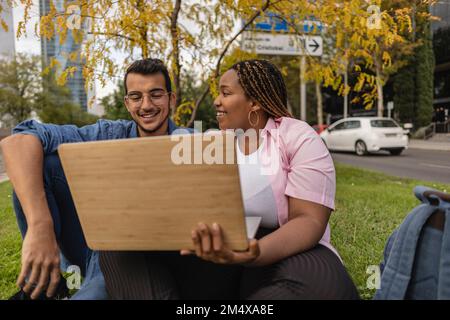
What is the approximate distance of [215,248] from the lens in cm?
87

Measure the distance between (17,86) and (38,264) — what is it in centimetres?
3410

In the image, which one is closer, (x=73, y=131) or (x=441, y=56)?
(x=73, y=131)

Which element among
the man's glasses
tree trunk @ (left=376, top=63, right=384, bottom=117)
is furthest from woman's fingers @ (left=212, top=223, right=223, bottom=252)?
tree trunk @ (left=376, top=63, right=384, bottom=117)

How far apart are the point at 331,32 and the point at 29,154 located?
3244mm

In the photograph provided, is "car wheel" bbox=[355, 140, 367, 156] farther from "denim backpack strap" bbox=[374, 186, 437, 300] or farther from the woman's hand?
the woman's hand

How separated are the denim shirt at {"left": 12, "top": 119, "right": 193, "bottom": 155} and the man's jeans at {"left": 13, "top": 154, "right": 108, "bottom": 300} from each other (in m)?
0.06

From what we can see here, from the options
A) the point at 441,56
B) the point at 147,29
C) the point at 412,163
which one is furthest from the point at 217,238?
the point at 412,163

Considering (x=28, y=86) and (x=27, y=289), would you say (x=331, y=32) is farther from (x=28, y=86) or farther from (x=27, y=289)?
(x=28, y=86)

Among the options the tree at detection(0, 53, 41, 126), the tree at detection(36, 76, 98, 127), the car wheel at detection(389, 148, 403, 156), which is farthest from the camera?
the tree at detection(36, 76, 98, 127)

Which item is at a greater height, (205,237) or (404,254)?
(205,237)

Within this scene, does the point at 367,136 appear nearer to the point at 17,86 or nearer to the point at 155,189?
the point at 155,189

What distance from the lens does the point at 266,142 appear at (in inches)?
53.9

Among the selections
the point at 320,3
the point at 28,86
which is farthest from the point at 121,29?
the point at 28,86

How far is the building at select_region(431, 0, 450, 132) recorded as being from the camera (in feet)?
8.28
